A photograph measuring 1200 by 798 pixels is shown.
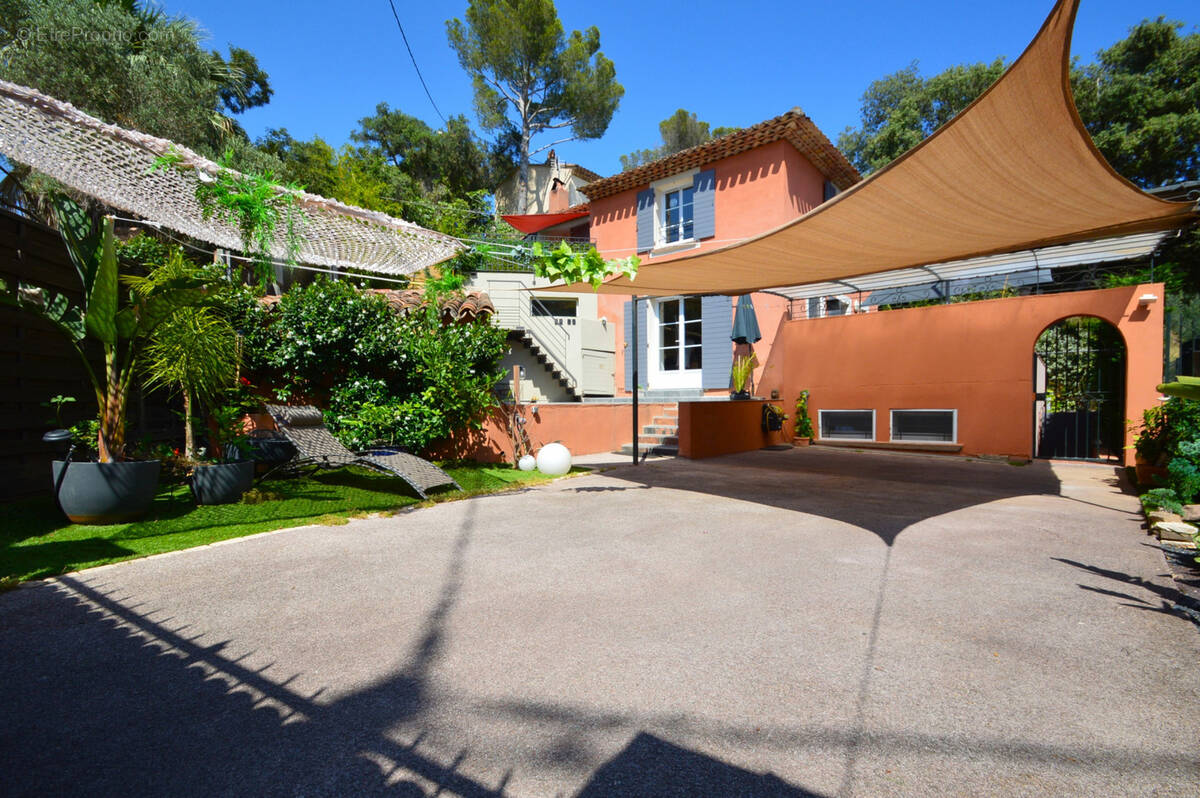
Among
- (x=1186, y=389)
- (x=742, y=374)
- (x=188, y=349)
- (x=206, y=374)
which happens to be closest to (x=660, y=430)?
(x=742, y=374)

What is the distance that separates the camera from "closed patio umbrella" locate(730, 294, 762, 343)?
33.1ft

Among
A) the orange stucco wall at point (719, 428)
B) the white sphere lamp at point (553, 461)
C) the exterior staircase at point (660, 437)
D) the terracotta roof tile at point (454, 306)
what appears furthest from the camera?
the exterior staircase at point (660, 437)

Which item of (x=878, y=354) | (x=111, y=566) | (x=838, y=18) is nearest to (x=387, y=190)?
(x=838, y=18)

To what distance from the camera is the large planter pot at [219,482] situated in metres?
4.68

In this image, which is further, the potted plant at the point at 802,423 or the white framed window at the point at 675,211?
the white framed window at the point at 675,211

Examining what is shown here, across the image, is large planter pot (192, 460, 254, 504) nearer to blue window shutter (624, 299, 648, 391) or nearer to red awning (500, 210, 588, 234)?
blue window shutter (624, 299, 648, 391)

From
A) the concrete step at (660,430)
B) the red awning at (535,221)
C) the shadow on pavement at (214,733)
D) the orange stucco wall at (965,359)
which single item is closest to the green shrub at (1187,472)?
the orange stucco wall at (965,359)

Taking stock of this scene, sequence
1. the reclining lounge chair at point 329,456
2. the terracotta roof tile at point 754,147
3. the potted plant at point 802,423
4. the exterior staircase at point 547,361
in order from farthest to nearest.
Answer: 1. the exterior staircase at point 547,361
2. the potted plant at point 802,423
3. the terracotta roof tile at point 754,147
4. the reclining lounge chair at point 329,456

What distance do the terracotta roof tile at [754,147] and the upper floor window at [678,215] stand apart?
51cm

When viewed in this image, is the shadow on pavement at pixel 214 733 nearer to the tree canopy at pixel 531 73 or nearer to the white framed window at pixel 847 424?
the white framed window at pixel 847 424

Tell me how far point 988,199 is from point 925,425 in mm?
6727

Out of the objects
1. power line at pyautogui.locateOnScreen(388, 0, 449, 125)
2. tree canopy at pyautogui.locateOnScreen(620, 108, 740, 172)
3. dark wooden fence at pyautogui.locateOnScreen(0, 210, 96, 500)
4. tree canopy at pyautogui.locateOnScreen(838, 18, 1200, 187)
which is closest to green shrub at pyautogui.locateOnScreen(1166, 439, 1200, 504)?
dark wooden fence at pyautogui.locateOnScreen(0, 210, 96, 500)

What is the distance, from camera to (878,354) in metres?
9.75

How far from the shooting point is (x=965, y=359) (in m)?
8.90
